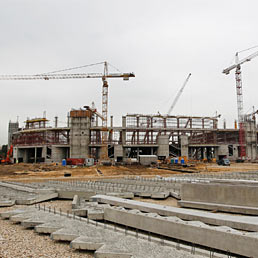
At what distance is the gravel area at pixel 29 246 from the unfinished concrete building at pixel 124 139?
52.7 m

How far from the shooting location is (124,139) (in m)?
62.8

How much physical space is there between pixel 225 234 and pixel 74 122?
191 ft

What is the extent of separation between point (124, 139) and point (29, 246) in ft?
184

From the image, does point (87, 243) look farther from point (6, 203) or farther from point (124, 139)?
point (124, 139)

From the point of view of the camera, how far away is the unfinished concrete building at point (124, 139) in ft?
201

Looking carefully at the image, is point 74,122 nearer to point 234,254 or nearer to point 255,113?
point 234,254

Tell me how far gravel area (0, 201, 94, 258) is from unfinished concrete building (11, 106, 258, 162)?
52675mm

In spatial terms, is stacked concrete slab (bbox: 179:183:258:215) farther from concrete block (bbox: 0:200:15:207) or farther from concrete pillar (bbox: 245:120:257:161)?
concrete pillar (bbox: 245:120:257:161)

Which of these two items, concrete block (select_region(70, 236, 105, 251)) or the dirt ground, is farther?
the dirt ground

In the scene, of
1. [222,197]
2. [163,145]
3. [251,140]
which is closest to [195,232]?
[222,197]

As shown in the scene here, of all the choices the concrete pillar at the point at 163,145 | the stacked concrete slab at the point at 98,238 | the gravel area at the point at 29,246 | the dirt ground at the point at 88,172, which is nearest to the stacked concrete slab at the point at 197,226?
the stacked concrete slab at the point at 98,238

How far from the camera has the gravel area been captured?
243 inches

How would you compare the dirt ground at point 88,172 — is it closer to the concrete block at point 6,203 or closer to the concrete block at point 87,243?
the concrete block at point 6,203

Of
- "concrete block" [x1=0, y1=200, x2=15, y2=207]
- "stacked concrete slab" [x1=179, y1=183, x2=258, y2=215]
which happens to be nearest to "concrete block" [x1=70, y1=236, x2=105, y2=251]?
"stacked concrete slab" [x1=179, y1=183, x2=258, y2=215]
